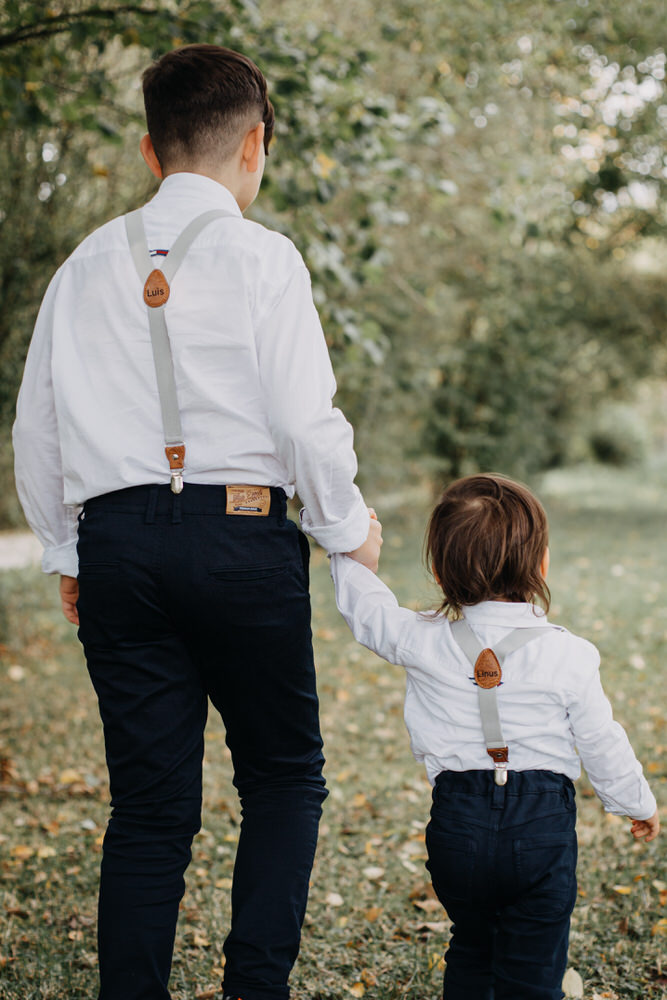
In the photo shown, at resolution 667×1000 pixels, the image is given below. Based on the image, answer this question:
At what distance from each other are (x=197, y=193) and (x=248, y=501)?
68cm

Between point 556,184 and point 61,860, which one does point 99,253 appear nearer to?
point 61,860

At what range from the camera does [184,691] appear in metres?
2.01

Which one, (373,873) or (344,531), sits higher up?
(344,531)

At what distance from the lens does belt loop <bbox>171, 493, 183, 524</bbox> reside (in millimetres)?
1879

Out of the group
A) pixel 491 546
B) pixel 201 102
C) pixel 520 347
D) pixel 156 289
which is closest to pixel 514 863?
pixel 491 546

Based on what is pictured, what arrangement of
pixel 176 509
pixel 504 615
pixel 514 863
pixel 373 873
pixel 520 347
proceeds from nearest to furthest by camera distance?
1. pixel 176 509
2. pixel 514 863
3. pixel 504 615
4. pixel 373 873
5. pixel 520 347

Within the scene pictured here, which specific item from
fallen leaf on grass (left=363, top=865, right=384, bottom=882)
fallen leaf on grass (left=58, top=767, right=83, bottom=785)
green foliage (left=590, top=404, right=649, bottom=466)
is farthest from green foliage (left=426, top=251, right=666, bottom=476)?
green foliage (left=590, top=404, right=649, bottom=466)

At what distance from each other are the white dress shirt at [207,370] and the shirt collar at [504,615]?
14.6 inches

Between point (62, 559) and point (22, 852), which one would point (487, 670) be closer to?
point (62, 559)

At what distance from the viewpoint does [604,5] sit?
8.81m

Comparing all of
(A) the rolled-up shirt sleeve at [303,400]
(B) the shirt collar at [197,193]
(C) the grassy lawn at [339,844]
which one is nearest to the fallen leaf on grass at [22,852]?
(C) the grassy lawn at [339,844]

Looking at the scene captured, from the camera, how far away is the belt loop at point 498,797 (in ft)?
6.66

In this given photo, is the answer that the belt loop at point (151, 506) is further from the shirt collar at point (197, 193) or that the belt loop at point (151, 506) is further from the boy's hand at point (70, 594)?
the shirt collar at point (197, 193)

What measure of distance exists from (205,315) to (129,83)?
5553 millimetres
